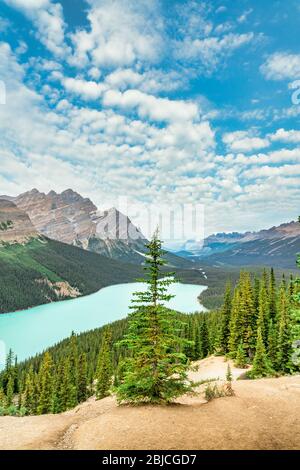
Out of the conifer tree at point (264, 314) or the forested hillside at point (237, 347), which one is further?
the conifer tree at point (264, 314)

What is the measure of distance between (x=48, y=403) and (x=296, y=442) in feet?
211

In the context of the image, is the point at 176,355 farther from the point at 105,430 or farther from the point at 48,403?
the point at 48,403

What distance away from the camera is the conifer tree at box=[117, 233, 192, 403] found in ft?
61.5

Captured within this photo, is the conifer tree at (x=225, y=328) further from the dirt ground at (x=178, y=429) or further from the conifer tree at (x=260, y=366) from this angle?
the dirt ground at (x=178, y=429)

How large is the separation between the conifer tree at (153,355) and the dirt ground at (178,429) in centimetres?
112

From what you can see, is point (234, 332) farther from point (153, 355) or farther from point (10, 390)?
point (10, 390)

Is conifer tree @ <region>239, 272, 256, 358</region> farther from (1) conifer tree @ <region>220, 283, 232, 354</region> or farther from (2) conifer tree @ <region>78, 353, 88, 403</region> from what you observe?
(2) conifer tree @ <region>78, 353, 88, 403</region>

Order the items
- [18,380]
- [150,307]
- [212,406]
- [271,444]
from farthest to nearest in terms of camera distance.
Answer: [18,380], [150,307], [212,406], [271,444]

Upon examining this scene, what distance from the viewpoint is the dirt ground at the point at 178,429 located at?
1320cm

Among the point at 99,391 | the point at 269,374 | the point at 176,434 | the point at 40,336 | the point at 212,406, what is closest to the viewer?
the point at 176,434

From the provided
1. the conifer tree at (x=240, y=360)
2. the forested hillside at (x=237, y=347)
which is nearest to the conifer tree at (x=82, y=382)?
the forested hillside at (x=237, y=347)

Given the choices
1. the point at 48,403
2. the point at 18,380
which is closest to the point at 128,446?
the point at 48,403

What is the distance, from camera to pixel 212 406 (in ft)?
59.3

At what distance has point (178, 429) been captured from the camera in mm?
14312
